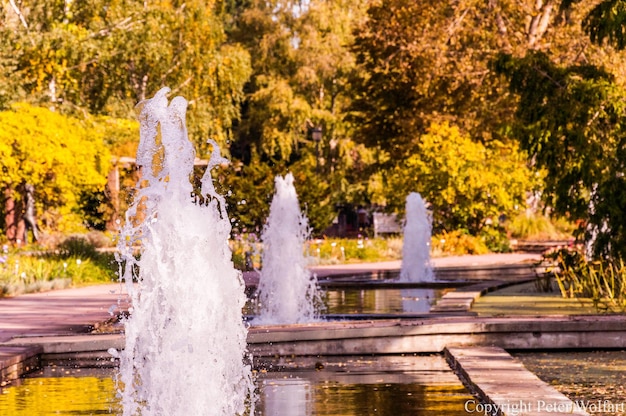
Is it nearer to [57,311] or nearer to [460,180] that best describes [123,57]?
[460,180]

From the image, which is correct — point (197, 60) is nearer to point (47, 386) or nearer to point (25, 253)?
point (25, 253)

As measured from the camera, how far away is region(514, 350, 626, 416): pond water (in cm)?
934

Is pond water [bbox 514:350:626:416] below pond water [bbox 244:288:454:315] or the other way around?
below

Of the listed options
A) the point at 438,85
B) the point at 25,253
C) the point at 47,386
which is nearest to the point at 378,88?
the point at 438,85

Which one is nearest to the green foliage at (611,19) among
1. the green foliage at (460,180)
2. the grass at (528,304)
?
the grass at (528,304)

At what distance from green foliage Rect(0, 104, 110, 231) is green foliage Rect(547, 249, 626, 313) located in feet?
46.4

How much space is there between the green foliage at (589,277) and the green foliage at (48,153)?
14.1 meters

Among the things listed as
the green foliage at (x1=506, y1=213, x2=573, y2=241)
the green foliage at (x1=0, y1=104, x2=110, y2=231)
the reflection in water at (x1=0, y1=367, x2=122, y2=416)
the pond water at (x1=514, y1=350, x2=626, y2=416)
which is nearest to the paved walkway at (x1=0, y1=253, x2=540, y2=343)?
the reflection in water at (x1=0, y1=367, x2=122, y2=416)

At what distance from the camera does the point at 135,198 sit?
9.22m

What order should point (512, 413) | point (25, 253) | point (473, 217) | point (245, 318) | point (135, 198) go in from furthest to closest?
point (473, 217), point (25, 253), point (245, 318), point (135, 198), point (512, 413)

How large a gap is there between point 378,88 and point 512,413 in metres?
38.0

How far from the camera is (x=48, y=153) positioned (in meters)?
31.3

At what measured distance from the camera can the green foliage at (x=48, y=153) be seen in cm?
3125

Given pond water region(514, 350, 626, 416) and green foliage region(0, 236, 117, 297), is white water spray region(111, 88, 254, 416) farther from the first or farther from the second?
green foliage region(0, 236, 117, 297)
